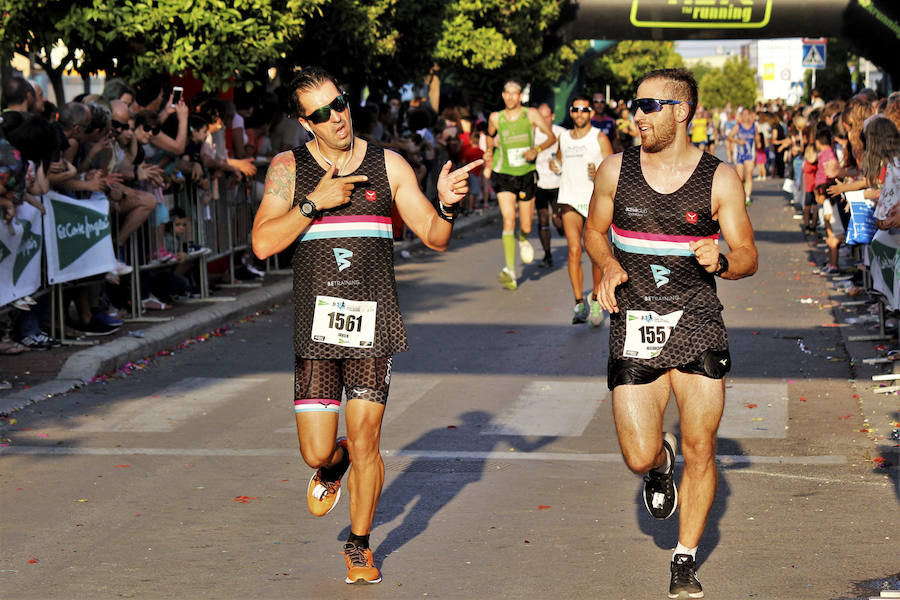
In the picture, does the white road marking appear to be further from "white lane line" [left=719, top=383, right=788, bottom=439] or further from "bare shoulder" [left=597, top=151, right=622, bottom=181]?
"bare shoulder" [left=597, top=151, right=622, bottom=181]

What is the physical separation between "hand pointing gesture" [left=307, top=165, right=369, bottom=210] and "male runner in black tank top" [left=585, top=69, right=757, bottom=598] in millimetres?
999

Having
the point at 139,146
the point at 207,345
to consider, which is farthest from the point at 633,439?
the point at 139,146

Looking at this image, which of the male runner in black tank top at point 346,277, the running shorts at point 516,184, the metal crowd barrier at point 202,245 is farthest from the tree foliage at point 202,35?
the male runner in black tank top at point 346,277

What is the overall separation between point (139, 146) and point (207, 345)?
6.61 feet

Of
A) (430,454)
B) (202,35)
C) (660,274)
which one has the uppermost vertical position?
(202,35)

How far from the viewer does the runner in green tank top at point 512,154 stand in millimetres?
15352

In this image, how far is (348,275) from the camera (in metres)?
5.58

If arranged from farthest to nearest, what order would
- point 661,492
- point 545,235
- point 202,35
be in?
point 545,235, point 202,35, point 661,492

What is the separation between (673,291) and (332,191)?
4.35 ft

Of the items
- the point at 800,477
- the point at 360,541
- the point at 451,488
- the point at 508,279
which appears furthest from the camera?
the point at 508,279

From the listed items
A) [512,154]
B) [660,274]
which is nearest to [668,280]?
[660,274]

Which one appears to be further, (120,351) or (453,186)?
(120,351)

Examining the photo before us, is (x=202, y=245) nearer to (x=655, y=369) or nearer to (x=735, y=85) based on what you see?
(x=655, y=369)

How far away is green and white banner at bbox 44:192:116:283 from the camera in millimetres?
11266
